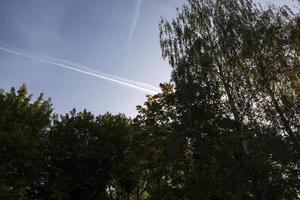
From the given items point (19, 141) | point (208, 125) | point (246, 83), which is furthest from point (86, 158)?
point (246, 83)

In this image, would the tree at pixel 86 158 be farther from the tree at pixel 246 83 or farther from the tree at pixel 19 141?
the tree at pixel 246 83

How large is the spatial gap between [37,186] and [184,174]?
51.7 ft

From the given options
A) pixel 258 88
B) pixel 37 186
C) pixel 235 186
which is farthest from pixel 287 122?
pixel 37 186

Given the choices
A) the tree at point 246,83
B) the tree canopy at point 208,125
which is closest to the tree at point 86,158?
the tree canopy at point 208,125

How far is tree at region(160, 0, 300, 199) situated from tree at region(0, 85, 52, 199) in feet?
43.9

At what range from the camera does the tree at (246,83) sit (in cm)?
2098

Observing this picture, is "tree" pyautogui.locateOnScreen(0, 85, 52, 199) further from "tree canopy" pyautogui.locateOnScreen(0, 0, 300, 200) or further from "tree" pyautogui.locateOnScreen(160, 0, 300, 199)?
"tree" pyautogui.locateOnScreen(160, 0, 300, 199)

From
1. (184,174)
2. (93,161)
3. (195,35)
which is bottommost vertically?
(184,174)

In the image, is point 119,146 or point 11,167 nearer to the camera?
point 11,167

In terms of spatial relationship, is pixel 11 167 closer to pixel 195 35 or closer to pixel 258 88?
pixel 195 35

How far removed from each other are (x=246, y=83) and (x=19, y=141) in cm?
1800

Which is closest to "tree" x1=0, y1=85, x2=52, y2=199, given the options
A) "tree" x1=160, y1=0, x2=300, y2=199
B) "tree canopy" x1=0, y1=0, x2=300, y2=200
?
"tree canopy" x1=0, y1=0, x2=300, y2=200

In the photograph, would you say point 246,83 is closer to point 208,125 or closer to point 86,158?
point 208,125

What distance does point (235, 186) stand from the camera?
21.5 meters
